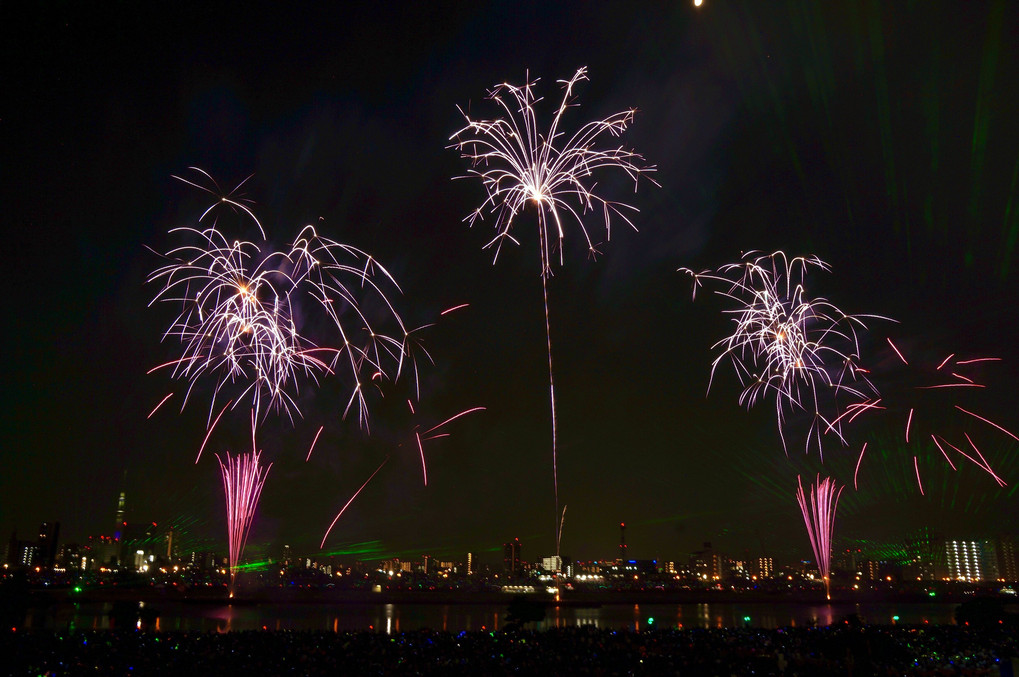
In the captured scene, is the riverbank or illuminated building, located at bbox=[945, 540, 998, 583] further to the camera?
illuminated building, located at bbox=[945, 540, 998, 583]

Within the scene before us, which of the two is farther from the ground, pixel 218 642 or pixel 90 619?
pixel 218 642

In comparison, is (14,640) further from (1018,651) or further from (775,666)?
(1018,651)

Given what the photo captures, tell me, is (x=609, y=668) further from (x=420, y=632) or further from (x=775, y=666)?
(x=420, y=632)

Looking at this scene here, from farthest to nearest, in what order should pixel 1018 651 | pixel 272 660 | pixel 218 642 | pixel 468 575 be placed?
1. pixel 468 575
2. pixel 1018 651
3. pixel 218 642
4. pixel 272 660

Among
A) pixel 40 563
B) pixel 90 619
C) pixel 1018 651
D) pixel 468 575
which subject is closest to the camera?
pixel 1018 651

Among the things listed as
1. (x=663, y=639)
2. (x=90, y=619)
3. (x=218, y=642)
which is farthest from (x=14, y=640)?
(x=90, y=619)

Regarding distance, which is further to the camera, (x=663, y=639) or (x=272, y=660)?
(x=663, y=639)

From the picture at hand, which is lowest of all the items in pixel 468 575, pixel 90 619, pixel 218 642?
pixel 468 575

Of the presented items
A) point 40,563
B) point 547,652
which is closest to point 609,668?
point 547,652

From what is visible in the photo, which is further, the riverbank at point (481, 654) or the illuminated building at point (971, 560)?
the illuminated building at point (971, 560)

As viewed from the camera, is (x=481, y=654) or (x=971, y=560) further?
(x=971, y=560)
